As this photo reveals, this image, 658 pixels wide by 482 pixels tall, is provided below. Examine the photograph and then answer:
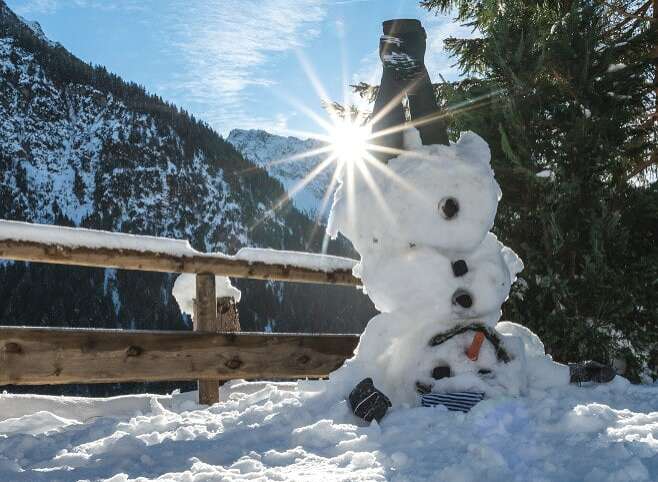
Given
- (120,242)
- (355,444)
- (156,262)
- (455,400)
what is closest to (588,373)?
(455,400)

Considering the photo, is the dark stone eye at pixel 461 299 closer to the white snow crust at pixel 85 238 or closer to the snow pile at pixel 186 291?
the white snow crust at pixel 85 238

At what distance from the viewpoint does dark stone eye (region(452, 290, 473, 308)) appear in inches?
120

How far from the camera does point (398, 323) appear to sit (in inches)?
122

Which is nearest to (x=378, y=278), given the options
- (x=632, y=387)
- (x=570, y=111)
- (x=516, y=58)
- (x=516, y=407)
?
(x=516, y=407)

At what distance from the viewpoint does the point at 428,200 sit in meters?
3.10

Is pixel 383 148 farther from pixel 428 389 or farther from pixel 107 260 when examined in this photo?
pixel 107 260

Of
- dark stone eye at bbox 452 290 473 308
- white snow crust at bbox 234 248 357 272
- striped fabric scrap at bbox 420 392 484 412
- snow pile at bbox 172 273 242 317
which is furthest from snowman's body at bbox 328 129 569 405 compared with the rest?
snow pile at bbox 172 273 242 317

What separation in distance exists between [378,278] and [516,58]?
11.2 feet

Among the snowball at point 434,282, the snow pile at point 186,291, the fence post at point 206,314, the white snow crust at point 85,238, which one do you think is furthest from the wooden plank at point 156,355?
the snowball at point 434,282

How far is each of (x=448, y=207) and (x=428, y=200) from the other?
0.37 ft

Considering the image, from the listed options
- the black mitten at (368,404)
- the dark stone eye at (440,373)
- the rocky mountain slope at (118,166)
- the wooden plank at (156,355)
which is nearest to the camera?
the black mitten at (368,404)

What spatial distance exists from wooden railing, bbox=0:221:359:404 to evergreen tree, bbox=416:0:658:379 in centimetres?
176

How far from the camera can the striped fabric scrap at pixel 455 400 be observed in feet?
8.49

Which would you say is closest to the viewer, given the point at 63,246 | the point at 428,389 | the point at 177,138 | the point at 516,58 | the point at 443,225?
the point at 428,389
